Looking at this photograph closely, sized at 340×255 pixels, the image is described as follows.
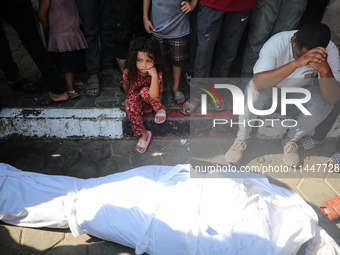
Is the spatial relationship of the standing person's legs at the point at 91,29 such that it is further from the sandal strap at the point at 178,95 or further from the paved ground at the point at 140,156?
the sandal strap at the point at 178,95

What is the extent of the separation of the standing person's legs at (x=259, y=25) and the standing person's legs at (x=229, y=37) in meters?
0.20

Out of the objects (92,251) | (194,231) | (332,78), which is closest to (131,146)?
(92,251)

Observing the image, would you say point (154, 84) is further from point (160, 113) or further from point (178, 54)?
point (178, 54)

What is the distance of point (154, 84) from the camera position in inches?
108

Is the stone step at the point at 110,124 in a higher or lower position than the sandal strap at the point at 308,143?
higher

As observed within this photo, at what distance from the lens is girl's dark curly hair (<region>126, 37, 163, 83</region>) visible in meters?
2.65

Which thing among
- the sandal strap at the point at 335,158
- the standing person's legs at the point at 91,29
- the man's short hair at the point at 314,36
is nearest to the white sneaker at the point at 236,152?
the sandal strap at the point at 335,158

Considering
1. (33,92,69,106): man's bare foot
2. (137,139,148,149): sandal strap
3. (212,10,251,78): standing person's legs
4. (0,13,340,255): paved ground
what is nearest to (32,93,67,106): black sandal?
(33,92,69,106): man's bare foot

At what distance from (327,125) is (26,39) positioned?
11.7ft

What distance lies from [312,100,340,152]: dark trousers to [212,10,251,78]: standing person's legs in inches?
51.4

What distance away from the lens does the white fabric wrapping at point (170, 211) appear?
1.69 m

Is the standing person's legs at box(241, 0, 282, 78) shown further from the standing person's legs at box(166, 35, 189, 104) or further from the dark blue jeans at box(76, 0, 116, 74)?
the dark blue jeans at box(76, 0, 116, 74)

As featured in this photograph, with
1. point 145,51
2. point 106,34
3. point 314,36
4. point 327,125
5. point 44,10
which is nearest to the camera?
point 314,36

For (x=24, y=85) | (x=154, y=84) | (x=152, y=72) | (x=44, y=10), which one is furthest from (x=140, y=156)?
(x=44, y=10)
